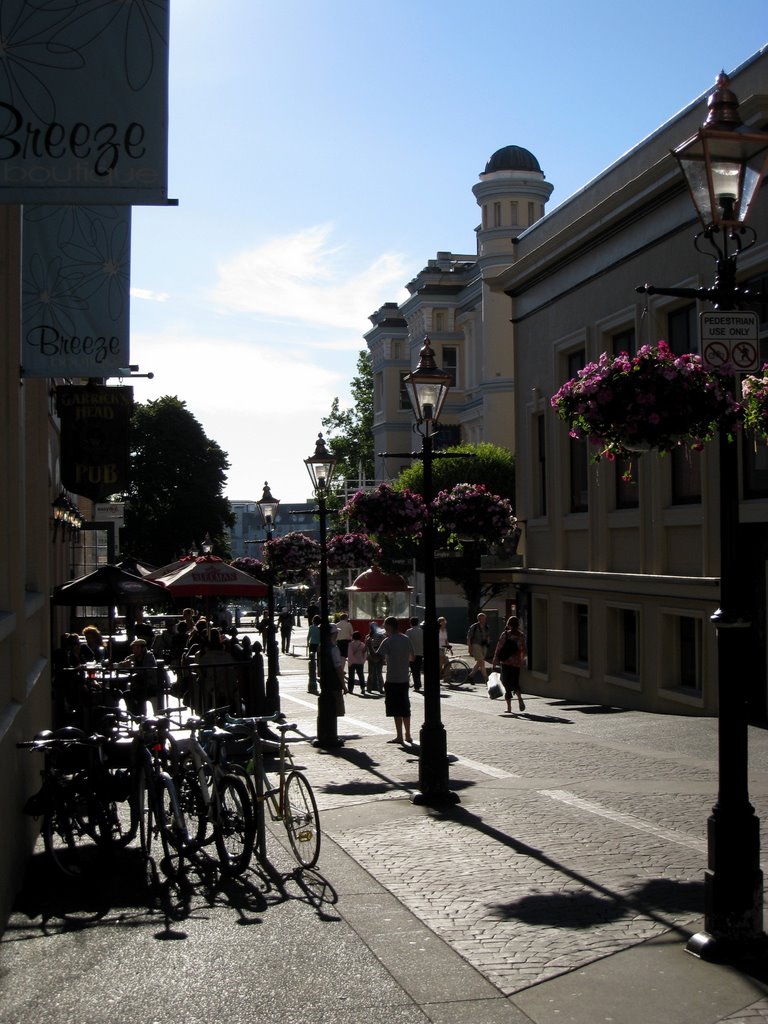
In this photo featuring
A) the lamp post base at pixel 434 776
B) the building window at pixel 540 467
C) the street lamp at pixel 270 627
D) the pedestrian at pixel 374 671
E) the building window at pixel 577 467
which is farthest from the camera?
the pedestrian at pixel 374 671

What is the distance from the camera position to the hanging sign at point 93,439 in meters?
14.9

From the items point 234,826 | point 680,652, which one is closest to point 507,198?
point 680,652

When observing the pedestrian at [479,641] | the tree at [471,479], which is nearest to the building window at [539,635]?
the pedestrian at [479,641]

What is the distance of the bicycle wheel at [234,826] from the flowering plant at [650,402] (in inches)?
141

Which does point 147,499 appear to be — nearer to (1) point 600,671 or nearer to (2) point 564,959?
(1) point 600,671

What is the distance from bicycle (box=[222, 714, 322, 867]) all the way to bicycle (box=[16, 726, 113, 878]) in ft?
3.32

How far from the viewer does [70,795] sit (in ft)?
30.4

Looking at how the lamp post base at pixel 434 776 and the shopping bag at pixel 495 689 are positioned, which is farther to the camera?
the shopping bag at pixel 495 689

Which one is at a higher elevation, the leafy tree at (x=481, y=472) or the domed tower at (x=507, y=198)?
the domed tower at (x=507, y=198)

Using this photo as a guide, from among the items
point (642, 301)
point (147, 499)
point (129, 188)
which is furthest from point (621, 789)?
point (147, 499)

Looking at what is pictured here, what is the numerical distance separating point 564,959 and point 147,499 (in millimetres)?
60911

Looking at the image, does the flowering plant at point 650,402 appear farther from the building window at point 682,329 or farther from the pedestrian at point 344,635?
the pedestrian at point 344,635

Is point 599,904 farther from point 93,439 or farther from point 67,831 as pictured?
point 93,439

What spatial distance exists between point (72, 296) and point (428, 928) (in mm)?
6332
